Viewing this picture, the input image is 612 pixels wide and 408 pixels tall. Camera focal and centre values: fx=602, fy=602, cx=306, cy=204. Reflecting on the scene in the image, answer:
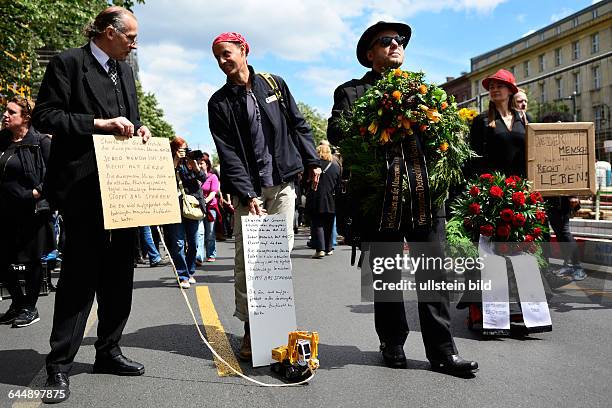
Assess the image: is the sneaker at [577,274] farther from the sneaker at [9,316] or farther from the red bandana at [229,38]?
the sneaker at [9,316]

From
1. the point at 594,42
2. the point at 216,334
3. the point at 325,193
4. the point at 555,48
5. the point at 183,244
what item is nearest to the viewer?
the point at 216,334

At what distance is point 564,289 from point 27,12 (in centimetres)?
1281

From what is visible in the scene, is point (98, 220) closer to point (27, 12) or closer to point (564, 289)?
point (564, 289)

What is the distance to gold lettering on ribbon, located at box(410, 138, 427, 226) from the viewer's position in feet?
13.1

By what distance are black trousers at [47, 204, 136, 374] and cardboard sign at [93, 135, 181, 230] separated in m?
0.23

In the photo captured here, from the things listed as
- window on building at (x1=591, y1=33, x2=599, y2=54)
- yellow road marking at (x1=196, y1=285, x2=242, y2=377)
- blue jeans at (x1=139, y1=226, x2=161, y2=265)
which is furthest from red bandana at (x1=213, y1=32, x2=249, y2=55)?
window on building at (x1=591, y1=33, x2=599, y2=54)

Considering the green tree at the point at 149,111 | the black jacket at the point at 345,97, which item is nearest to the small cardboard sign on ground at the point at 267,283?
the black jacket at the point at 345,97

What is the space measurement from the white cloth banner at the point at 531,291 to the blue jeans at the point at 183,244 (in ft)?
14.6

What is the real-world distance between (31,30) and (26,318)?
39.6 feet

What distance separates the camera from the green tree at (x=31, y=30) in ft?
45.6

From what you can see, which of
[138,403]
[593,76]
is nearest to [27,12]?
[593,76]

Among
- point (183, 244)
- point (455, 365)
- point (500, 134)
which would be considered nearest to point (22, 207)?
point (183, 244)

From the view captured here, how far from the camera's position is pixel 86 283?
378 centimetres

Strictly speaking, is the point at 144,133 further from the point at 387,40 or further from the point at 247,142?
the point at 387,40
